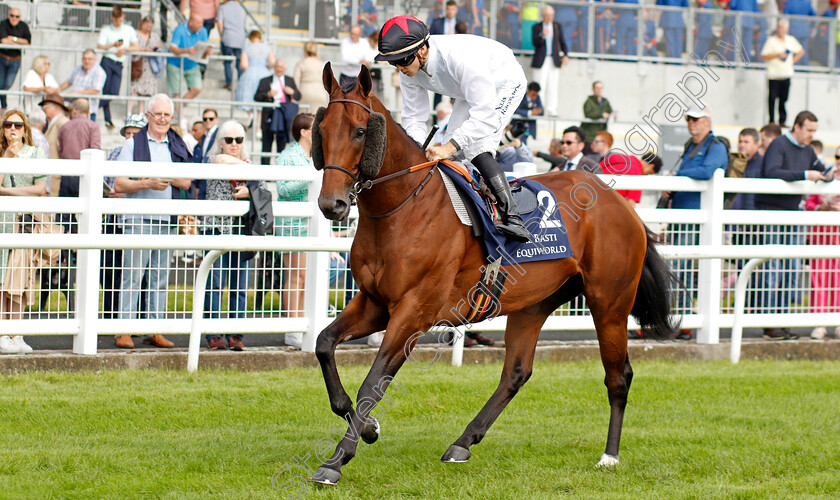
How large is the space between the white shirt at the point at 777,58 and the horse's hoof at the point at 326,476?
50.4 feet

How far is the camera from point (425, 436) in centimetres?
586

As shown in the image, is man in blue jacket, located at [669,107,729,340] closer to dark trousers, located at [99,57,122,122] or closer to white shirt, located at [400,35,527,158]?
white shirt, located at [400,35,527,158]

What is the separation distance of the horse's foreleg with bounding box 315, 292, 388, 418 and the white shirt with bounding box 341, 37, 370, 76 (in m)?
9.79

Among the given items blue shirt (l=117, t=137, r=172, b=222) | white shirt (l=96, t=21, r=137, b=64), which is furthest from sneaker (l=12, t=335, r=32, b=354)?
white shirt (l=96, t=21, r=137, b=64)

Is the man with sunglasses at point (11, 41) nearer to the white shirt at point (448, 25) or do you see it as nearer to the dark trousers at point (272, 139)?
the dark trousers at point (272, 139)

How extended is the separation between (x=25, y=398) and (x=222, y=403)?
1.15 m

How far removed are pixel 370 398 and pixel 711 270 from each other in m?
5.08

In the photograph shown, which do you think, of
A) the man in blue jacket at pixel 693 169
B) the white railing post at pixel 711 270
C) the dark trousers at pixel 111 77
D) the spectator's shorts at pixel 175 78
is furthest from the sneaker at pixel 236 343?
the spectator's shorts at pixel 175 78

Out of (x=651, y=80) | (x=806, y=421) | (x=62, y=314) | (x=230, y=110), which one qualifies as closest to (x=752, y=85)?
(x=651, y=80)

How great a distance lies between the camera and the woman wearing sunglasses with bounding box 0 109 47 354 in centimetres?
682

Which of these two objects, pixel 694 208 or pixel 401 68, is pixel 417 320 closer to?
pixel 401 68

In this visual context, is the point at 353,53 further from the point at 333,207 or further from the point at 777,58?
the point at 333,207

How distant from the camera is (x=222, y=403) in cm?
636

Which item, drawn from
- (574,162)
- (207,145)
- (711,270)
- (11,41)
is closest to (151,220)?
(207,145)
